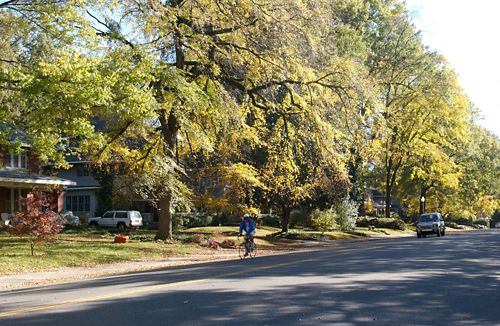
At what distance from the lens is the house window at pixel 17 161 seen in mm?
38406

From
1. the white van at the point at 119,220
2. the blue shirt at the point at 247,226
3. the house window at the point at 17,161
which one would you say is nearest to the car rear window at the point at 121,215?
the white van at the point at 119,220

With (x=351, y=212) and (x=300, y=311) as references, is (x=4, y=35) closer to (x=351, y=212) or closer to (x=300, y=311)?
(x=300, y=311)

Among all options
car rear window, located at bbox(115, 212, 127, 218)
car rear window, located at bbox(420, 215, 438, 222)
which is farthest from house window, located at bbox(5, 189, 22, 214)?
car rear window, located at bbox(420, 215, 438, 222)

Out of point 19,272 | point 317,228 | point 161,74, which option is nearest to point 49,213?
point 19,272

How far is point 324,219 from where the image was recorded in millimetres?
46562

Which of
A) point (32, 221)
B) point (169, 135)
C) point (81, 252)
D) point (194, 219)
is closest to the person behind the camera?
point (32, 221)

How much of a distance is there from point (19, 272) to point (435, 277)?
13.6m

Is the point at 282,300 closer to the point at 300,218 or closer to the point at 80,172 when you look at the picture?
the point at 300,218

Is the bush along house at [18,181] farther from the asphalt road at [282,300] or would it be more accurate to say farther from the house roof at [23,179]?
the asphalt road at [282,300]

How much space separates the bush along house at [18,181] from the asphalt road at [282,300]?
24.3 meters

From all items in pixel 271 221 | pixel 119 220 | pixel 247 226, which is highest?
pixel 247 226

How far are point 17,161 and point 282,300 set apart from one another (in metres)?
33.5

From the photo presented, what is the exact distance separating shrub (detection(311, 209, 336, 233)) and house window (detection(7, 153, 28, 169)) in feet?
72.8

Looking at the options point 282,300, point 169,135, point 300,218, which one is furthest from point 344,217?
point 282,300
